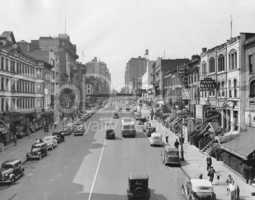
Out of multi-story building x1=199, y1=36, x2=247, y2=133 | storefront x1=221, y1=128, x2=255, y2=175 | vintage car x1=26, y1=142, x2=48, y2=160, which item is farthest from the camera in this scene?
vintage car x1=26, y1=142, x2=48, y2=160

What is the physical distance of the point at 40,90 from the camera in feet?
228

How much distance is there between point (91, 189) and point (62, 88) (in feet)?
242

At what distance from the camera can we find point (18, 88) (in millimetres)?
55500

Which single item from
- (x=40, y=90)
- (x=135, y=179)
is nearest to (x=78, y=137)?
(x=40, y=90)

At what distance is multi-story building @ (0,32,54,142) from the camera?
48.9m

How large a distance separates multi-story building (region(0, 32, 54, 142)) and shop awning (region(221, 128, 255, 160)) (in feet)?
101

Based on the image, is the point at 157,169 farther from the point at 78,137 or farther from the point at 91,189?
the point at 78,137

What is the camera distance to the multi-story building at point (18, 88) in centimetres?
4888

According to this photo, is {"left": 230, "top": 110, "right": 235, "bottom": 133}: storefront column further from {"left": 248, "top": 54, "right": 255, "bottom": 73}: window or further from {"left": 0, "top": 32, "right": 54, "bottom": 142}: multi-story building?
{"left": 0, "top": 32, "right": 54, "bottom": 142}: multi-story building

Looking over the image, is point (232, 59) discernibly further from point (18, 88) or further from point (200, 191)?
point (18, 88)

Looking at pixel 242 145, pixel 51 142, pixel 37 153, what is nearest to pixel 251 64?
pixel 242 145

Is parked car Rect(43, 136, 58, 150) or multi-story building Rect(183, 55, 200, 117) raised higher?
multi-story building Rect(183, 55, 200, 117)

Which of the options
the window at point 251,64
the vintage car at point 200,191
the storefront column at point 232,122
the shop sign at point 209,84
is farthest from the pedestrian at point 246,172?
the shop sign at point 209,84

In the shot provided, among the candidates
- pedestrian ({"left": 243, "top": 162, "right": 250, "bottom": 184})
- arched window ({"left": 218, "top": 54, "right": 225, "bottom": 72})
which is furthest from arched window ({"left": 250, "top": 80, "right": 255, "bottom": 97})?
pedestrian ({"left": 243, "top": 162, "right": 250, "bottom": 184})
